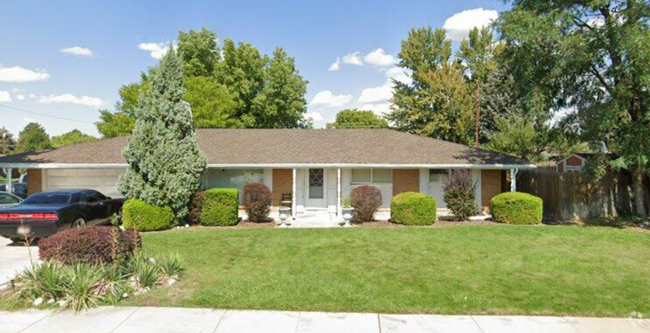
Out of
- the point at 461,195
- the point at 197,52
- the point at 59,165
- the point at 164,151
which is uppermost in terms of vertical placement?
the point at 197,52

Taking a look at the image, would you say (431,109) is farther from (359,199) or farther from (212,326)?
(212,326)

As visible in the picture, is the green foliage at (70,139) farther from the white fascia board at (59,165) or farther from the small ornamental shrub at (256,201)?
the small ornamental shrub at (256,201)

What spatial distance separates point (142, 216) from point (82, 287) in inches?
298

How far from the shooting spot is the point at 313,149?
742 inches

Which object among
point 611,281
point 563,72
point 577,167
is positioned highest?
point 563,72

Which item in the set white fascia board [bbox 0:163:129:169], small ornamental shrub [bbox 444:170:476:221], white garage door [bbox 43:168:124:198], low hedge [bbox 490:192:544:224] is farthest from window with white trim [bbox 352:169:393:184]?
white garage door [bbox 43:168:124:198]

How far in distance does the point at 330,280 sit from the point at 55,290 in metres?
4.55

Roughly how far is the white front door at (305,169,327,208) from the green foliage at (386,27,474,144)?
19060 millimetres

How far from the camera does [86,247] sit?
7352 millimetres

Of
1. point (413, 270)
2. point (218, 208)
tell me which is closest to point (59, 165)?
point (218, 208)

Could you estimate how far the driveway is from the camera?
8335 mm

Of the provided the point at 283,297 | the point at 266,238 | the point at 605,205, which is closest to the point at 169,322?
the point at 283,297

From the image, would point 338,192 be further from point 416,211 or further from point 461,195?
point 461,195

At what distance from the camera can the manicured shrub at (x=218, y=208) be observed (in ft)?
47.8
